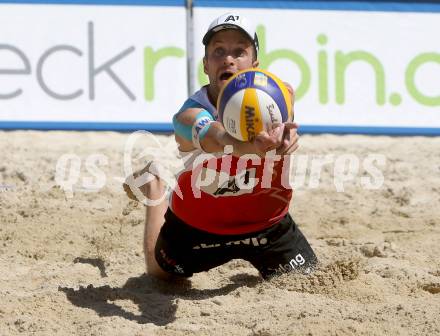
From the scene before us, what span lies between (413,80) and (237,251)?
4534mm

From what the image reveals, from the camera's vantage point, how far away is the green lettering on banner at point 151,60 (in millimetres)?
7938

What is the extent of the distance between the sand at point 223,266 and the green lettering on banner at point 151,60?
58 centimetres

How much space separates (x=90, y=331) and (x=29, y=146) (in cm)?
427

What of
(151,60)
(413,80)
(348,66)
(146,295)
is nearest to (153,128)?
(151,60)

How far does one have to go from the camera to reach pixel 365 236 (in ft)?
18.4

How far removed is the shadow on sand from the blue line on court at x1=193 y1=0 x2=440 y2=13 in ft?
13.8

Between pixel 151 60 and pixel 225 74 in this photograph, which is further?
pixel 151 60

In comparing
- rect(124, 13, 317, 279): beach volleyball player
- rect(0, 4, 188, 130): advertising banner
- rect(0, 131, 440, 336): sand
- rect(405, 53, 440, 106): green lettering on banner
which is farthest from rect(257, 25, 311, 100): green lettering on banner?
rect(124, 13, 317, 279): beach volleyball player

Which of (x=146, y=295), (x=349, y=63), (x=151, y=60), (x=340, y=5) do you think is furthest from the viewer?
(x=340, y=5)

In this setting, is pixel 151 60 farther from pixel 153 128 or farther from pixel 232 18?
pixel 232 18

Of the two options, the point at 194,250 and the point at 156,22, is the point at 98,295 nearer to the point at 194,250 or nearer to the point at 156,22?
the point at 194,250

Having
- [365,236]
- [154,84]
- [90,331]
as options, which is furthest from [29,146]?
[90,331]

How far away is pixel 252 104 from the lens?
3561mm

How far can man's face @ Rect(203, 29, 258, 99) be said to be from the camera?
4.27 meters
